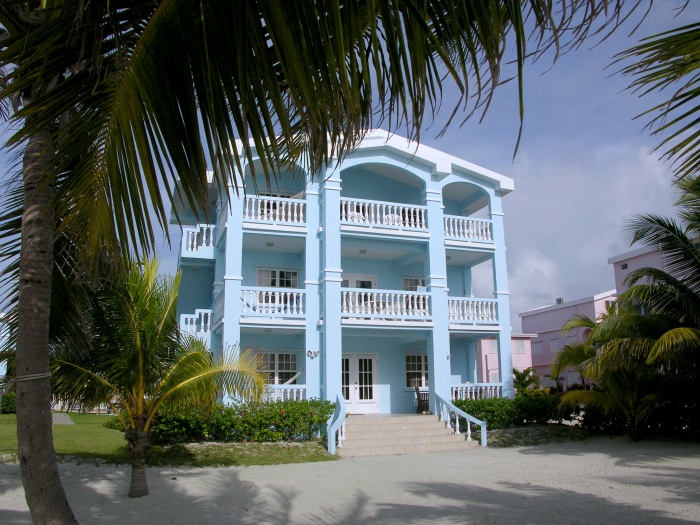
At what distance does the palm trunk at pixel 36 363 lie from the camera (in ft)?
9.85

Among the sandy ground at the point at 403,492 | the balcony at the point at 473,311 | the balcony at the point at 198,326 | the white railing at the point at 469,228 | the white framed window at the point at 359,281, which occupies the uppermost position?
the white railing at the point at 469,228

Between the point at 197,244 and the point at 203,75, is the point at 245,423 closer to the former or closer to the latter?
the point at 197,244

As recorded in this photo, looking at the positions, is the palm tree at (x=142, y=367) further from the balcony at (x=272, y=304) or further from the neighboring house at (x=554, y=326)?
the neighboring house at (x=554, y=326)

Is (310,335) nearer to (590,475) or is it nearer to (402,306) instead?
(402,306)

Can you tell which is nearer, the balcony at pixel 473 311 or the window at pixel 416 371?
the balcony at pixel 473 311

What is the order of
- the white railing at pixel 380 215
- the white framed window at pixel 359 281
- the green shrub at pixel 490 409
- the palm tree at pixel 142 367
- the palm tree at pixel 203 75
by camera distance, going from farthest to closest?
the white framed window at pixel 359 281, the white railing at pixel 380 215, the green shrub at pixel 490 409, the palm tree at pixel 142 367, the palm tree at pixel 203 75

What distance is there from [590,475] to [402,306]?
8.09m

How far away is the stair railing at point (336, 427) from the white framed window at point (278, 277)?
15.9 ft

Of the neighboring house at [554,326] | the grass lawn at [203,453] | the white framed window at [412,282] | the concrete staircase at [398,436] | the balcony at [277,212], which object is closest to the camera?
the grass lawn at [203,453]

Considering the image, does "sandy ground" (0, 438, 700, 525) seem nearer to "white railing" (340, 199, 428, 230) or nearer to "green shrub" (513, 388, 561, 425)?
"green shrub" (513, 388, 561, 425)

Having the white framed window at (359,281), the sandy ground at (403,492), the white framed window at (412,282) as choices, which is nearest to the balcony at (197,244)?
the white framed window at (359,281)

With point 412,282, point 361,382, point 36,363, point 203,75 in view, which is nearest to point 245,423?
point 361,382

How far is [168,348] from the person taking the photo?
9.41 m

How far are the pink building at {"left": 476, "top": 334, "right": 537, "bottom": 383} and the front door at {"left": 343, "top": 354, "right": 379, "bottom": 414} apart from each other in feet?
53.4
